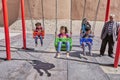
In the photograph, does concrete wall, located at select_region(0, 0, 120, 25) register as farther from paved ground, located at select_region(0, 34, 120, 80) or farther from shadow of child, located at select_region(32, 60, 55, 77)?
shadow of child, located at select_region(32, 60, 55, 77)

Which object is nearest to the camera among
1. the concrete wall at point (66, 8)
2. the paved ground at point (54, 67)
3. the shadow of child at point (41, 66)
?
the paved ground at point (54, 67)

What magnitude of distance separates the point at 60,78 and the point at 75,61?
1.64 m

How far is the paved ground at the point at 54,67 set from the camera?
5.64 meters

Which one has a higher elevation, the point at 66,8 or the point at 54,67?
the point at 66,8

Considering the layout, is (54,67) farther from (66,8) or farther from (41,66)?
(66,8)

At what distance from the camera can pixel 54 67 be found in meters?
6.39

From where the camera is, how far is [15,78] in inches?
215

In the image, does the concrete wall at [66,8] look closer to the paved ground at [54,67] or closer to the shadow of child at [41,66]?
the paved ground at [54,67]

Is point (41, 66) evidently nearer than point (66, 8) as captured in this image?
Yes

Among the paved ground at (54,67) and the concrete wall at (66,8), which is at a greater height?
the concrete wall at (66,8)

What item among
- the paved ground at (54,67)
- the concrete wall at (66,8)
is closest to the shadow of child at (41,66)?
the paved ground at (54,67)

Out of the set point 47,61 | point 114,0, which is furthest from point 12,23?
point 47,61

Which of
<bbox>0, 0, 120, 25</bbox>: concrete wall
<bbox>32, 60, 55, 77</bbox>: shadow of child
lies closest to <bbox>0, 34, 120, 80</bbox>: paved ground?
<bbox>32, 60, 55, 77</bbox>: shadow of child

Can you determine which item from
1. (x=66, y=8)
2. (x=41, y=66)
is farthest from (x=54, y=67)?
(x=66, y=8)
